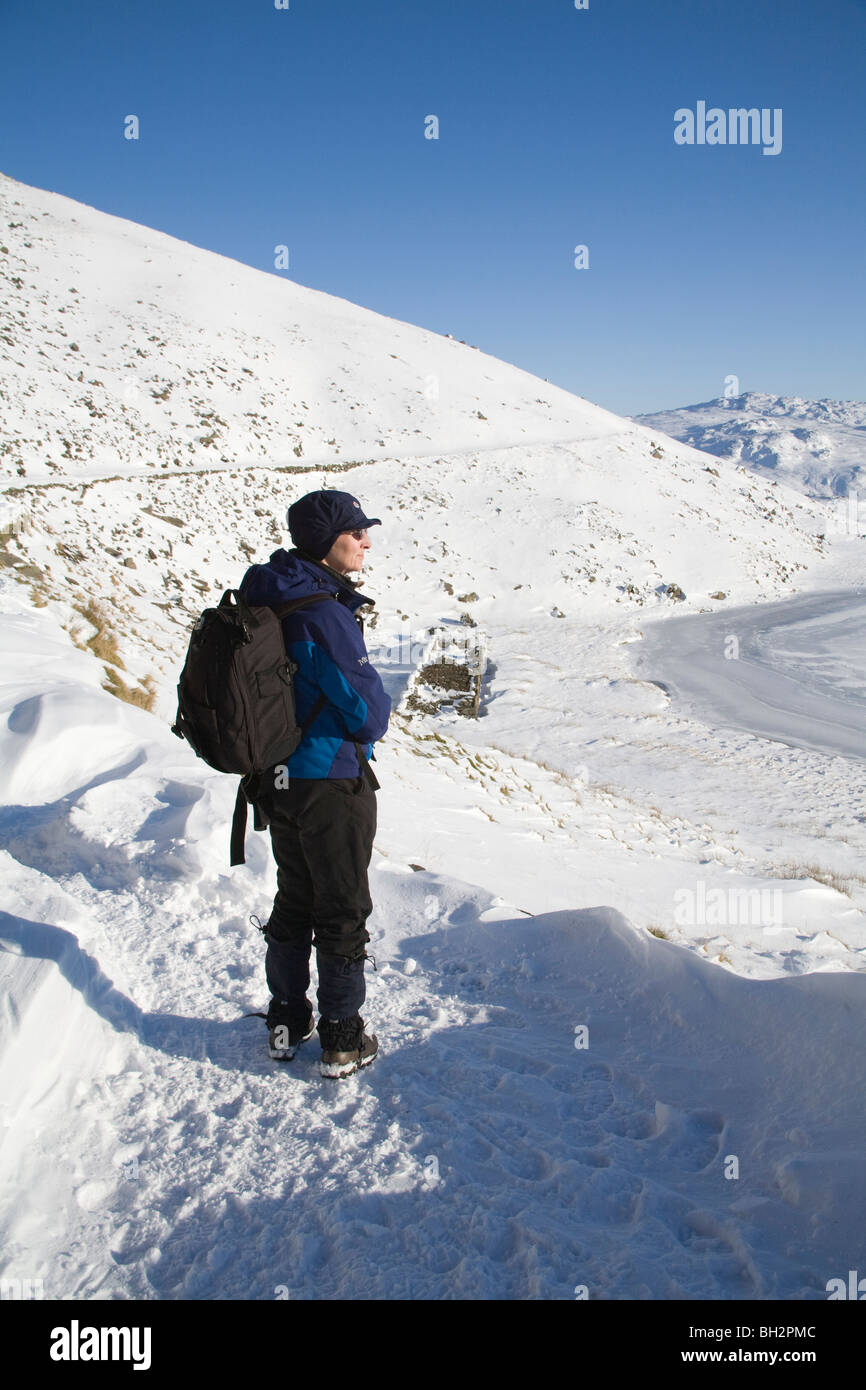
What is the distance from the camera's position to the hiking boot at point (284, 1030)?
3092mm

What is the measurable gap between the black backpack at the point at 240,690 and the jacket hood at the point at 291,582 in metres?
0.05

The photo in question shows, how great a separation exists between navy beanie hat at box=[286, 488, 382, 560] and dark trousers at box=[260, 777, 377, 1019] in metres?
0.95

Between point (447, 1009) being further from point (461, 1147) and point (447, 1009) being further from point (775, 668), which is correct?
point (775, 668)

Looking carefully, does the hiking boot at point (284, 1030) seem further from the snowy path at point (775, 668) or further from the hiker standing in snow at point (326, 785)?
the snowy path at point (775, 668)

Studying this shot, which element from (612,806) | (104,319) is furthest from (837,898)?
(104,319)

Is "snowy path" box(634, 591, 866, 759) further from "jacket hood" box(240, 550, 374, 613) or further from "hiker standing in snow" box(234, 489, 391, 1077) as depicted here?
"jacket hood" box(240, 550, 374, 613)

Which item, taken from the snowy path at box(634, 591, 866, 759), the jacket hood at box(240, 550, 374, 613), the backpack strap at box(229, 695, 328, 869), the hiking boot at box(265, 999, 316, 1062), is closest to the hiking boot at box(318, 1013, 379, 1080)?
the hiking boot at box(265, 999, 316, 1062)

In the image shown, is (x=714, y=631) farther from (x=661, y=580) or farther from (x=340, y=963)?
(x=340, y=963)

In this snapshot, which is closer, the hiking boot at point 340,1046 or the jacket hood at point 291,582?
the jacket hood at point 291,582

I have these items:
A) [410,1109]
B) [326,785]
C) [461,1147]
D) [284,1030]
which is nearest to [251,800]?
[326,785]

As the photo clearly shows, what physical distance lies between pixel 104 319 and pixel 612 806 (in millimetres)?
39787

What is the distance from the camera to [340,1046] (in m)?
3.02

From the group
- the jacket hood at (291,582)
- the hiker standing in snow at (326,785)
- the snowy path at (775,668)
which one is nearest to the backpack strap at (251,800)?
the hiker standing in snow at (326,785)

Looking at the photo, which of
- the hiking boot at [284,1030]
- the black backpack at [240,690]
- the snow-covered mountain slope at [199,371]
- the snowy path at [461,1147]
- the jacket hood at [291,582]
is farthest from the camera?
the snow-covered mountain slope at [199,371]
